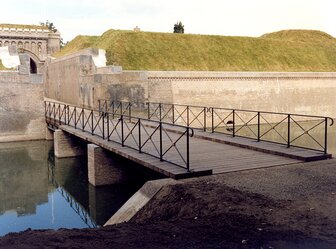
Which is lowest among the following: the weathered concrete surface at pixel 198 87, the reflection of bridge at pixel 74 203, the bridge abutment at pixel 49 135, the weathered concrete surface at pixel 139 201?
the reflection of bridge at pixel 74 203

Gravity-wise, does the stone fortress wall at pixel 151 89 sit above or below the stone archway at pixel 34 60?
below

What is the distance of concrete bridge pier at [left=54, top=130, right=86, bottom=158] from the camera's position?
17064mm

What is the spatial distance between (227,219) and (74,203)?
21.8 feet

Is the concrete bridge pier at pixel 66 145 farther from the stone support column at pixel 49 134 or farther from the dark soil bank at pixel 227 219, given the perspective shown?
the dark soil bank at pixel 227 219

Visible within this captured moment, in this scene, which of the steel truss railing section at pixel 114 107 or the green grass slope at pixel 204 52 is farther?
Answer: the green grass slope at pixel 204 52

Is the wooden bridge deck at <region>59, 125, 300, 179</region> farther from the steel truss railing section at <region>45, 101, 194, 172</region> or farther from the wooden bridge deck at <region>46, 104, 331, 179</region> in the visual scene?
the steel truss railing section at <region>45, 101, 194, 172</region>

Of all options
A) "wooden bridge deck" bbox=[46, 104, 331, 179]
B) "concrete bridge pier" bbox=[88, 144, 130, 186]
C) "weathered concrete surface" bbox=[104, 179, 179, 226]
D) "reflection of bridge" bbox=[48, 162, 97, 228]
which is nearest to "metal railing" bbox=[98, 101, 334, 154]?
"reflection of bridge" bbox=[48, 162, 97, 228]

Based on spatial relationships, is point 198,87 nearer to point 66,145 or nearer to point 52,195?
point 66,145

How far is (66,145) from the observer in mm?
17203

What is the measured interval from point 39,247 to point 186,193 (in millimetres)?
2879

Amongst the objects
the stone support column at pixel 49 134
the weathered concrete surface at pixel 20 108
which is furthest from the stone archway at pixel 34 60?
the stone support column at pixel 49 134

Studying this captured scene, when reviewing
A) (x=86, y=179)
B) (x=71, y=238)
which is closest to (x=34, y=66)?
(x=86, y=179)

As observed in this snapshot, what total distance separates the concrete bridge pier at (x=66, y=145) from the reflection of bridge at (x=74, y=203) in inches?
56.7

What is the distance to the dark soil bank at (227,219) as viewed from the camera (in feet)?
17.0
